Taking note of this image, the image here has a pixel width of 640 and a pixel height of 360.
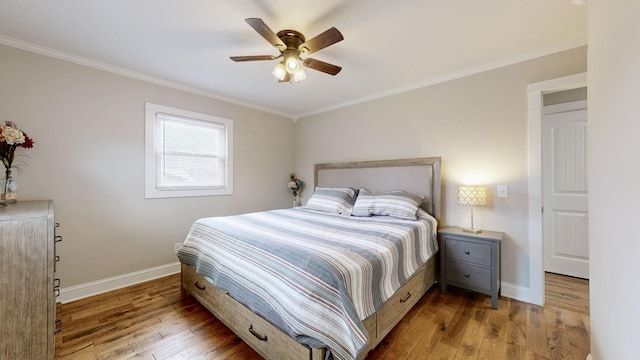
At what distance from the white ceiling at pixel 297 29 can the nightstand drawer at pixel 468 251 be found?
183cm

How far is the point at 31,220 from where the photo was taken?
4.03 feet

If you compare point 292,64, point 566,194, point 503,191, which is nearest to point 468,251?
point 503,191

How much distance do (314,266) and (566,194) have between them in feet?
11.4

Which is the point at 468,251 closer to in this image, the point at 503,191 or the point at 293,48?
the point at 503,191

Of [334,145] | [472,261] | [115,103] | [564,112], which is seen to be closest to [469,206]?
[472,261]

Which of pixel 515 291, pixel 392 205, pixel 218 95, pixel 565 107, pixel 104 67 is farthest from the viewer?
pixel 218 95

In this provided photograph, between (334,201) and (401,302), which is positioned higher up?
(334,201)

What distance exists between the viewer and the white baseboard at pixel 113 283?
2303mm

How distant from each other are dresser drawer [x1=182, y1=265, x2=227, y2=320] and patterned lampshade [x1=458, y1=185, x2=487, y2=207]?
7.89ft

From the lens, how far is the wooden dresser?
45.5 inches

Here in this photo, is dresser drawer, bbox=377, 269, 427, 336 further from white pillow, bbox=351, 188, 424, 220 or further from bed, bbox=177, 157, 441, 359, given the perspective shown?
white pillow, bbox=351, 188, 424, 220

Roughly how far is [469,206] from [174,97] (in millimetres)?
3736

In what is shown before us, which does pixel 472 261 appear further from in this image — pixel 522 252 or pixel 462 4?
pixel 462 4

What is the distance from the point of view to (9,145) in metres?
1.93
